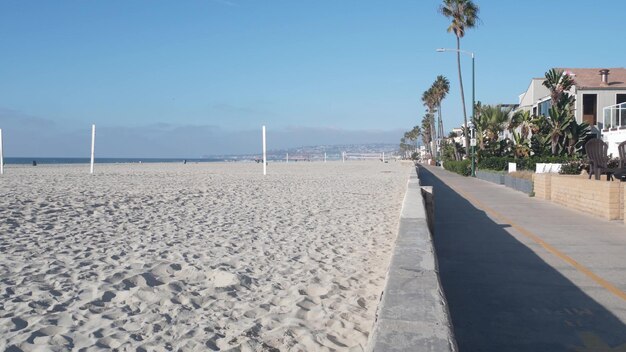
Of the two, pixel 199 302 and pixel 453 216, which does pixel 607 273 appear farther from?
pixel 453 216

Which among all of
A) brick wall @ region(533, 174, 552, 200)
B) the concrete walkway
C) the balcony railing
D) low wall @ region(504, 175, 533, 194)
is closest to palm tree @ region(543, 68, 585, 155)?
the balcony railing

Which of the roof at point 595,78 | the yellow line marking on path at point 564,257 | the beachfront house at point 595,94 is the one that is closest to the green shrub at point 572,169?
the yellow line marking on path at point 564,257

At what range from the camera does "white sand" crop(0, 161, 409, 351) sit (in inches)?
191

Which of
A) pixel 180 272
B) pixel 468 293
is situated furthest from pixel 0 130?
pixel 468 293

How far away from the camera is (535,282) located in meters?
7.36

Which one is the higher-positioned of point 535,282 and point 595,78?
point 595,78

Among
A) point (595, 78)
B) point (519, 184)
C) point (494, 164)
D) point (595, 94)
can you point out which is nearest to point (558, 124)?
point (494, 164)

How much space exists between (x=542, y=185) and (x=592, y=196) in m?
5.18

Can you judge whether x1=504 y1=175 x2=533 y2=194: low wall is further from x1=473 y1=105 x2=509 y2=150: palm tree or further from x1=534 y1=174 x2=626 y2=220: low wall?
x1=473 y1=105 x2=509 y2=150: palm tree

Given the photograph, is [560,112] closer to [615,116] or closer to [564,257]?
[615,116]

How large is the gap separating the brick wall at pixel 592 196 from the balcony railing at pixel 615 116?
44.6 ft

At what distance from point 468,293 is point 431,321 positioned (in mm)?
3141

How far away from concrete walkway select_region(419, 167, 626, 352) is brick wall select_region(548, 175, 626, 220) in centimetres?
34

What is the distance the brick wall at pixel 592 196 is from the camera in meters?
13.1
